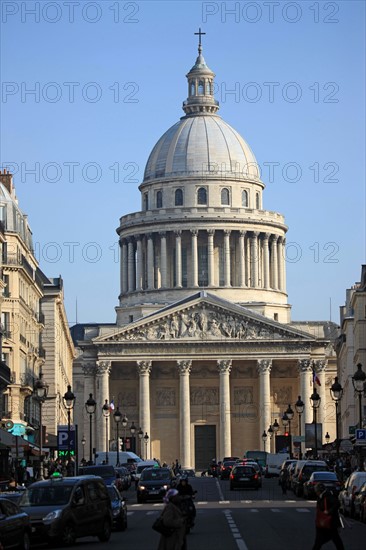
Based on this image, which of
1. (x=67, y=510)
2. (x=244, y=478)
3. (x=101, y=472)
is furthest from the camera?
(x=244, y=478)

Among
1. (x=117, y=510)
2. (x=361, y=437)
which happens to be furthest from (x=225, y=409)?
(x=117, y=510)

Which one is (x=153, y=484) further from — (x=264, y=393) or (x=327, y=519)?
(x=264, y=393)

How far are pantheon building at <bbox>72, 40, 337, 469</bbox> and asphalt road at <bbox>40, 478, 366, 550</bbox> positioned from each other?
92285 millimetres

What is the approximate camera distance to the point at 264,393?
173625 millimetres

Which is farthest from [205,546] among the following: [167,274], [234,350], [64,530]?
[167,274]

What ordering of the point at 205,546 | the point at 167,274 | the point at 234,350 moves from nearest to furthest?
the point at 205,546
the point at 234,350
the point at 167,274

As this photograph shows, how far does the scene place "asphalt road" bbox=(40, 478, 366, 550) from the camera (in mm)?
40562

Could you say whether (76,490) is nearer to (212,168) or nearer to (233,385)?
(233,385)

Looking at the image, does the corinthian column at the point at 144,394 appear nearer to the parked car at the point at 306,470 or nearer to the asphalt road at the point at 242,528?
the parked car at the point at 306,470

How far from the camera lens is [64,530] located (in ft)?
133

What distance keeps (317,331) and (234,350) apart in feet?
37.7

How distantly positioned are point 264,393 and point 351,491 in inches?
4750

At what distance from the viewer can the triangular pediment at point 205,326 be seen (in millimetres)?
171750

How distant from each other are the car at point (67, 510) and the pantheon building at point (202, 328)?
4551 inches
